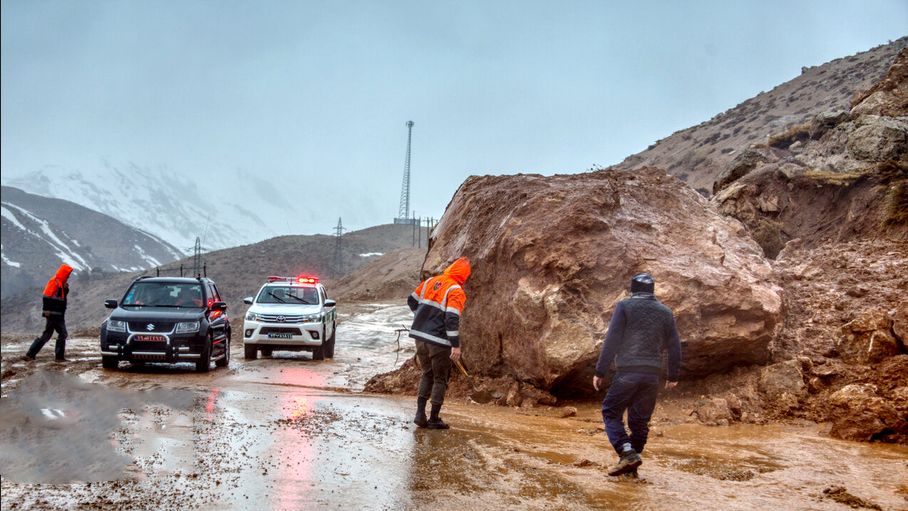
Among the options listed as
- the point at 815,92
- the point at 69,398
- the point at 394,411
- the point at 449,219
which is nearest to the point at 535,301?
the point at 394,411

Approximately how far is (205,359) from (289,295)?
16.7 feet

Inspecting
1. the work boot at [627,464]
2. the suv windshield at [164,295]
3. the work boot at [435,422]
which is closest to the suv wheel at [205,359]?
the suv windshield at [164,295]

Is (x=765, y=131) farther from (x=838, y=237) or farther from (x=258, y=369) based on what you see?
(x=258, y=369)

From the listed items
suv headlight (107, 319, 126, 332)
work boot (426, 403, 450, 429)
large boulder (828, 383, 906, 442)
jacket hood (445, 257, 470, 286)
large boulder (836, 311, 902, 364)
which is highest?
jacket hood (445, 257, 470, 286)

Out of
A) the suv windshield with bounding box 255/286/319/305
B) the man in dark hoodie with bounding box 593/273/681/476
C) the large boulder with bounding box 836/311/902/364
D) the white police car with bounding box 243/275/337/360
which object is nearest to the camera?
the man in dark hoodie with bounding box 593/273/681/476

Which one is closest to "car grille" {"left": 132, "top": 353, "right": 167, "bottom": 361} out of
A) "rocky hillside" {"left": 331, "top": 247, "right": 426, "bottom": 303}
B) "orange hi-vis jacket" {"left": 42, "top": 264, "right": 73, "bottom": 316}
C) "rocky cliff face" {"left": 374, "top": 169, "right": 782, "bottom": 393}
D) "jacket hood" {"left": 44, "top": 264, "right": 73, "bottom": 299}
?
"orange hi-vis jacket" {"left": 42, "top": 264, "right": 73, "bottom": 316}

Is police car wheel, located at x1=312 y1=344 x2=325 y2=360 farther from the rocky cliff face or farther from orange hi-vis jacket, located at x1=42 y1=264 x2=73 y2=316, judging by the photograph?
the rocky cliff face

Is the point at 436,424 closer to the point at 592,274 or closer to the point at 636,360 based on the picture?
the point at 636,360

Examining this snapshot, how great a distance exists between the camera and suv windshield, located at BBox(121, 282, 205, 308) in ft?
50.0

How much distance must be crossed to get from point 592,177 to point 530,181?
1.02 m

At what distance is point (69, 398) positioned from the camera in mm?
10734

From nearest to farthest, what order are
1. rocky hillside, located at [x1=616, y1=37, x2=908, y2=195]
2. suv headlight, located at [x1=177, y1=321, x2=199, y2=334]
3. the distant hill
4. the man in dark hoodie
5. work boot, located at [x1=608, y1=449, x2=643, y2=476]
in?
work boot, located at [x1=608, y1=449, x2=643, y2=476]
the man in dark hoodie
suv headlight, located at [x1=177, y1=321, x2=199, y2=334]
rocky hillside, located at [x1=616, y1=37, x2=908, y2=195]
the distant hill

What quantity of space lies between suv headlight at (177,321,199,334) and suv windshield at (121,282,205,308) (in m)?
0.93

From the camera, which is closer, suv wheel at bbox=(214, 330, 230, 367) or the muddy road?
the muddy road
